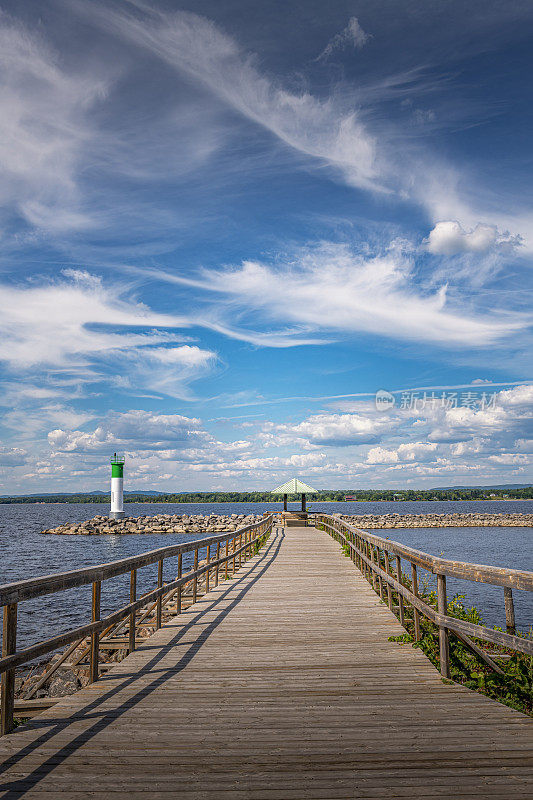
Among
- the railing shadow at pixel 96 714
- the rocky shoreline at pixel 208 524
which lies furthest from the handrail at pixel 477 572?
the rocky shoreline at pixel 208 524

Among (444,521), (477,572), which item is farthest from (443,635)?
(444,521)

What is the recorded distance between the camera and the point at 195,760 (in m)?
3.75

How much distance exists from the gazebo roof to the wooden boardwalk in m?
28.2

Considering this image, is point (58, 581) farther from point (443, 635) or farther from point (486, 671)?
point (486, 671)

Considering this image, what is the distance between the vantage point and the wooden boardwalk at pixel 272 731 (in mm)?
3404

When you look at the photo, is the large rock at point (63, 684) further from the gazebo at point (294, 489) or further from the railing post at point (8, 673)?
the gazebo at point (294, 489)

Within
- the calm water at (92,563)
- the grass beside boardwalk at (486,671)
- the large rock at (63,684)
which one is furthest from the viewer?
the calm water at (92,563)

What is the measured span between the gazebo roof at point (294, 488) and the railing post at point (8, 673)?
31.5 metres

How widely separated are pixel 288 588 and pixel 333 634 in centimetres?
413

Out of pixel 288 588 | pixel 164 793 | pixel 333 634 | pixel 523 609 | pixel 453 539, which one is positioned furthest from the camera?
pixel 453 539

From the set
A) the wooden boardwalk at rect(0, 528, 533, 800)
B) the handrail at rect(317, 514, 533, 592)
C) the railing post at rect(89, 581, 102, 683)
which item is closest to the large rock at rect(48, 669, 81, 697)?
the wooden boardwalk at rect(0, 528, 533, 800)

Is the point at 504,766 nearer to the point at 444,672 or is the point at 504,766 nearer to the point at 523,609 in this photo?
the point at 444,672

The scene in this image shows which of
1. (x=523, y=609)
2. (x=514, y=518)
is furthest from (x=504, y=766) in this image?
(x=514, y=518)

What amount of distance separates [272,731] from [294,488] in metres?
31.7
